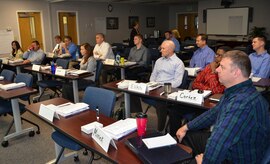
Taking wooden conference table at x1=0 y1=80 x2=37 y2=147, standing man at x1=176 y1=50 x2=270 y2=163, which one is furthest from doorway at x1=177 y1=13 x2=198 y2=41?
standing man at x1=176 y1=50 x2=270 y2=163

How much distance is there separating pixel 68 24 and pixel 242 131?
8.84 meters

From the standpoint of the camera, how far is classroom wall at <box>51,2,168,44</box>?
9173 mm

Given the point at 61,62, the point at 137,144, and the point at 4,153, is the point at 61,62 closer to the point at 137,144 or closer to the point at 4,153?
the point at 4,153

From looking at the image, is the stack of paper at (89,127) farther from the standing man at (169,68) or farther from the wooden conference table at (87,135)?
the standing man at (169,68)

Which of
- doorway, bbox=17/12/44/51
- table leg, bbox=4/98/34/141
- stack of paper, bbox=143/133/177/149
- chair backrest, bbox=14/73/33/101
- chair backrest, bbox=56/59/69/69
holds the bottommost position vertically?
table leg, bbox=4/98/34/141

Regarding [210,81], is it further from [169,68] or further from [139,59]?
[139,59]

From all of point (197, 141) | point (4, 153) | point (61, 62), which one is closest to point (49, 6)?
point (61, 62)

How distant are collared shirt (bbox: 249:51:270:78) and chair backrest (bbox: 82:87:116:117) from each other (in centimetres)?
244

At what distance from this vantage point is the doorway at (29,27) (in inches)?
321

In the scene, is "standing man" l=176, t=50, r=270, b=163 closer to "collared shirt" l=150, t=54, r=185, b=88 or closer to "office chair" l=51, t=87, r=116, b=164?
"office chair" l=51, t=87, r=116, b=164

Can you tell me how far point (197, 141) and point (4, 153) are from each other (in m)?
2.32

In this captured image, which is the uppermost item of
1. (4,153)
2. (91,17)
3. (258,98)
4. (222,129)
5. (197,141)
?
(91,17)

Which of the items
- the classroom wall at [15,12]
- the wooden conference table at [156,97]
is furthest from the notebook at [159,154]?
the classroom wall at [15,12]

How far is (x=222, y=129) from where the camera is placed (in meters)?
1.33
